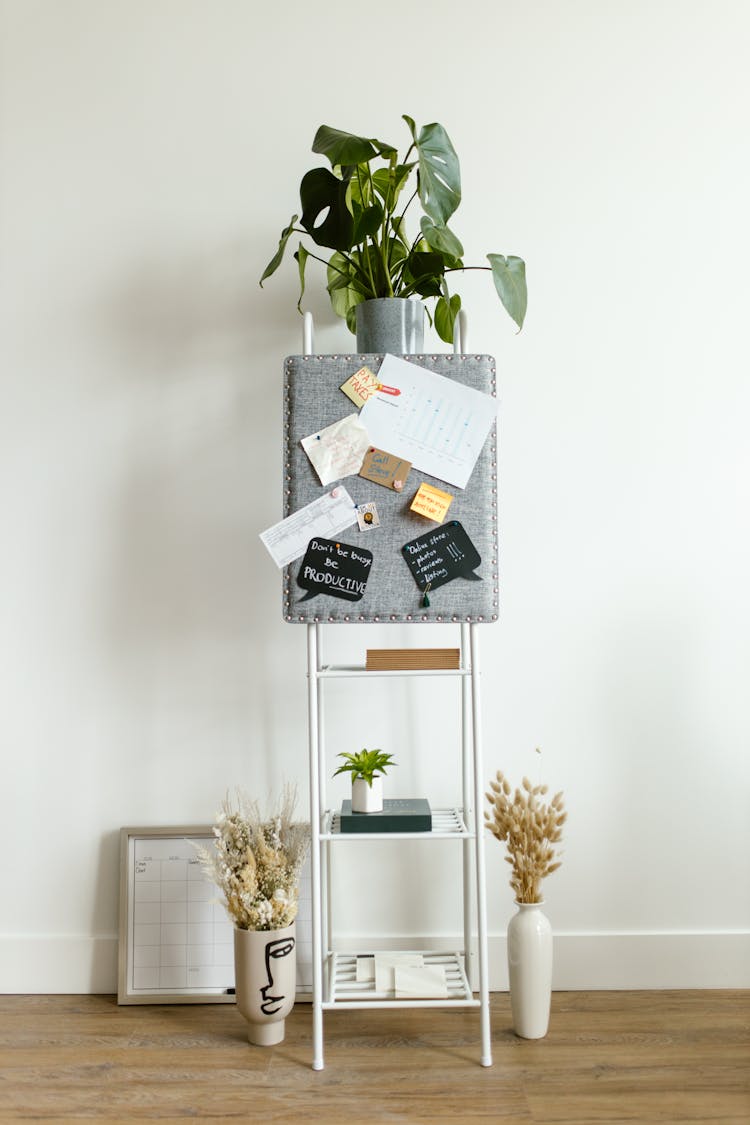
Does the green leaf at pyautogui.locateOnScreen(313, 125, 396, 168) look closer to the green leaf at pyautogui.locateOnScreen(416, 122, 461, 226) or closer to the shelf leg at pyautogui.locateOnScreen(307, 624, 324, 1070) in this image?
the green leaf at pyautogui.locateOnScreen(416, 122, 461, 226)

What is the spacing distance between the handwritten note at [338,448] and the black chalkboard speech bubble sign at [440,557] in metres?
0.20

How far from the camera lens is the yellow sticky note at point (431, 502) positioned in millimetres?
1897

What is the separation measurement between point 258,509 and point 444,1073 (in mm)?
1297

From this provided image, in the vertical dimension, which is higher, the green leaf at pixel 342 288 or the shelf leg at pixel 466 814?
the green leaf at pixel 342 288

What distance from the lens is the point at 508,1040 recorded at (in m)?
2.01

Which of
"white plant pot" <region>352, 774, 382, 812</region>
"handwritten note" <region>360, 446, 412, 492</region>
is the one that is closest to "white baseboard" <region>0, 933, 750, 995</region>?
"white plant pot" <region>352, 774, 382, 812</region>

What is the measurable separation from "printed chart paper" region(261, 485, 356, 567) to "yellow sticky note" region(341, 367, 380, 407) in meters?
0.18

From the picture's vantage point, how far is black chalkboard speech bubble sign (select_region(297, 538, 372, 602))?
1900mm

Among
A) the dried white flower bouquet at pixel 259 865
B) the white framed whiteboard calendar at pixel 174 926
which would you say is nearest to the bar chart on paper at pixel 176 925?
the white framed whiteboard calendar at pixel 174 926

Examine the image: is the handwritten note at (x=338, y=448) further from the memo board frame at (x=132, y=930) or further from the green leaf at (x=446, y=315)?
the memo board frame at (x=132, y=930)

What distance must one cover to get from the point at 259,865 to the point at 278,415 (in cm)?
106

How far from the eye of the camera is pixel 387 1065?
1.90 m

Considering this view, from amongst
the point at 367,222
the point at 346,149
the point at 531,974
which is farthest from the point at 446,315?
the point at 531,974

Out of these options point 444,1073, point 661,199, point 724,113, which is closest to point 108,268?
point 661,199
